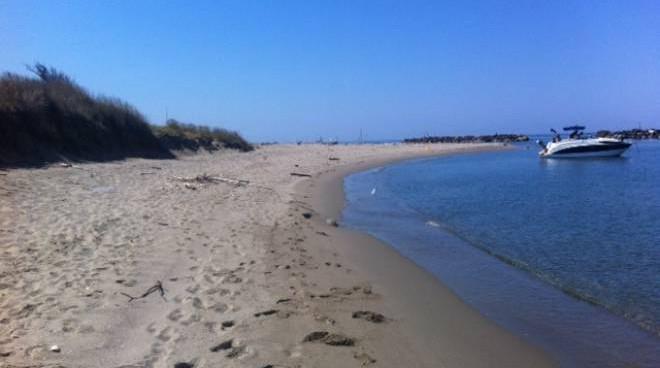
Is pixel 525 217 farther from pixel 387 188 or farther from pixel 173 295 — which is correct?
pixel 173 295

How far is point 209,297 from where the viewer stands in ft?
19.6

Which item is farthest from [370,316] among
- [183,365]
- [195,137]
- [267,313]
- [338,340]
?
[195,137]

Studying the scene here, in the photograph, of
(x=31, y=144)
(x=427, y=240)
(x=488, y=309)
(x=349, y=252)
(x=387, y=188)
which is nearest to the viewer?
(x=488, y=309)

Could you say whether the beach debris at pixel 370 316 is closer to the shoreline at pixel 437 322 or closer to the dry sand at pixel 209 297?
the dry sand at pixel 209 297

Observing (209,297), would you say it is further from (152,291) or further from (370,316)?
(370,316)

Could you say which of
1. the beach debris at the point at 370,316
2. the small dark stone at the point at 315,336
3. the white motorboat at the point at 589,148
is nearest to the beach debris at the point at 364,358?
the small dark stone at the point at 315,336

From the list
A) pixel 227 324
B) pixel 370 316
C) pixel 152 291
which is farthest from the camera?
pixel 152 291

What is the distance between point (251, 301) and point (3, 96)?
16.3m

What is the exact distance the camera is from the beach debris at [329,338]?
16.3 feet

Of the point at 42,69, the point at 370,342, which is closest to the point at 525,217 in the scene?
the point at 370,342

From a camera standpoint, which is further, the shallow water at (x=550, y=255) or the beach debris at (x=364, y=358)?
the shallow water at (x=550, y=255)

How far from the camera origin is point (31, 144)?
1722 cm

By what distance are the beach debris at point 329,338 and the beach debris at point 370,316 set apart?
722 millimetres

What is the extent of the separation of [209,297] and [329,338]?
5.68 feet
